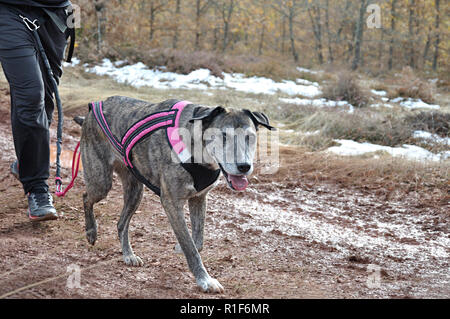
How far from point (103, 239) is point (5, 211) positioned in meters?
1.12

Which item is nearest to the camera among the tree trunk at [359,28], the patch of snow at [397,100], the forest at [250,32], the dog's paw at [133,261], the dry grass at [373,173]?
the dog's paw at [133,261]

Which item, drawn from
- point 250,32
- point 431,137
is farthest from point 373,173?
point 250,32

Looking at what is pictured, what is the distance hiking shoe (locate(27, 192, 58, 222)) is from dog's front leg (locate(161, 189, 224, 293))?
1303 millimetres

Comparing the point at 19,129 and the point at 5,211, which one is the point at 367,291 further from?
the point at 5,211

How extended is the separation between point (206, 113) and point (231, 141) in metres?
0.27

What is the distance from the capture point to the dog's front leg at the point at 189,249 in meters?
2.86

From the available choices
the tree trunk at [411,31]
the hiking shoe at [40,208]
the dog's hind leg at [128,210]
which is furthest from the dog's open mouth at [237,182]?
the tree trunk at [411,31]

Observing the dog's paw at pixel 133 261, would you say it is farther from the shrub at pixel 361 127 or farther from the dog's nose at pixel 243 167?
the shrub at pixel 361 127

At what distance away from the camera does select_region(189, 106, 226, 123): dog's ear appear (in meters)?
2.80

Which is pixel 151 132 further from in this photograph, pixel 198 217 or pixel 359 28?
pixel 359 28

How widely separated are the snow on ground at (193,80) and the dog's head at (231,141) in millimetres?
11596

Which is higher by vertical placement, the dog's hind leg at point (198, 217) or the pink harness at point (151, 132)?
the pink harness at point (151, 132)

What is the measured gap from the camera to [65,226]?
409cm
